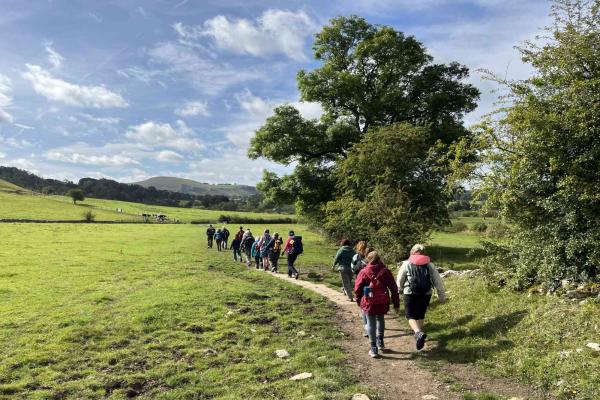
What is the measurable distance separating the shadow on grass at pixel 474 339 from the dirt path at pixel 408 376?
0.35 m

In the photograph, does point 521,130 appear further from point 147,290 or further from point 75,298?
point 75,298

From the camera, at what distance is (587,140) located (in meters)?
9.57

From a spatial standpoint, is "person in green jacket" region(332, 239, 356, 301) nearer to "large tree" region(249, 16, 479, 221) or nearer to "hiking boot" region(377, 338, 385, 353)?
"hiking boot" region(377, 338, 385, 353)

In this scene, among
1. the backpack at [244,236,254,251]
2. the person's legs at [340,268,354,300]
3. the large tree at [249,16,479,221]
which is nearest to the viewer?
the person's legs at [340,268,354,300]

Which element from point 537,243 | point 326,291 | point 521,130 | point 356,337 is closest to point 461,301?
point 537,243

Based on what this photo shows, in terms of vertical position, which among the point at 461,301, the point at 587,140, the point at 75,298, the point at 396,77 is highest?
the point at 396,77

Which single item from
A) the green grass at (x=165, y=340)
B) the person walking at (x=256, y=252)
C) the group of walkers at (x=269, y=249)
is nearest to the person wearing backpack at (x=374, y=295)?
the green grass at (x=165, y=340)

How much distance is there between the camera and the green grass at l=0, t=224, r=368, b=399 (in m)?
8.48

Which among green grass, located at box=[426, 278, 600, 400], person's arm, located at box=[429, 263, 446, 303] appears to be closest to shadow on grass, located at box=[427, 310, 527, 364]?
green grass, located at box=[426, 278, 600, 400]

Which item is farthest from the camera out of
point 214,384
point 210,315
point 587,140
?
point 210,315

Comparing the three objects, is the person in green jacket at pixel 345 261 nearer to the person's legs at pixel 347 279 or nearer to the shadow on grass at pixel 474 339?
the person's legs at pixel 347 279

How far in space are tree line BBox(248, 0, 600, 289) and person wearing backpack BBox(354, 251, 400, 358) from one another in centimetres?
406

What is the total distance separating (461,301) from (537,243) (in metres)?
2.73

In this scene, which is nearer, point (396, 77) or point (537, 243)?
point (537, 243)
